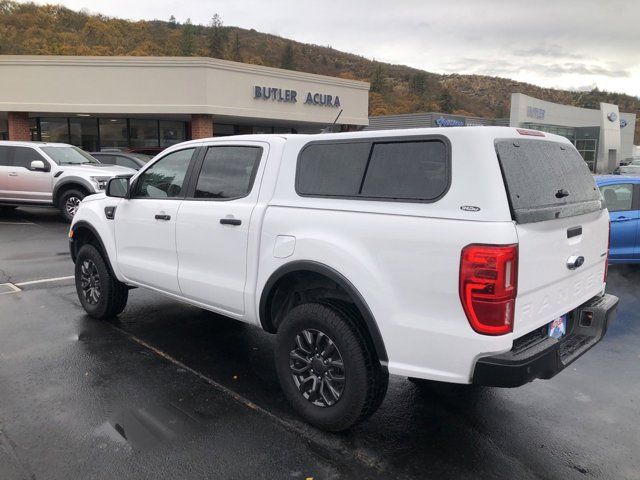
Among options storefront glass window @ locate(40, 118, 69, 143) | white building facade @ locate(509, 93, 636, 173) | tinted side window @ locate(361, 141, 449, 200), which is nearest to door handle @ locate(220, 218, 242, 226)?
tinted side window @ locate(361, 141, 449, 200)

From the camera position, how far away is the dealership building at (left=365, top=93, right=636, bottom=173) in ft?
135

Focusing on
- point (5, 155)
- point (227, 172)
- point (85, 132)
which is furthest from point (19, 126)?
point (227, 172)

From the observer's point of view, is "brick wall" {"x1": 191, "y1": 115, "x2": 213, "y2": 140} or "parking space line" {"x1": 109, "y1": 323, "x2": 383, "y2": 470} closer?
"parking space line" {"x1": 109, "y1": 323, "x2": 383, "y2": 470}

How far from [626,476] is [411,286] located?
167cm

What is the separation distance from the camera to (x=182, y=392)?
3902 millimetres

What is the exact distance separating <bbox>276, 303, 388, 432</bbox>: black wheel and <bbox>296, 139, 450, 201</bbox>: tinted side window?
780 mm

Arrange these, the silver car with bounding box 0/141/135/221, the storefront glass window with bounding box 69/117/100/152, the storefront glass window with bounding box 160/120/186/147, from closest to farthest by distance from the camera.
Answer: the silver car with bounding box 0/141/135/221 → the storefront glass window with bounding box 69/117/100/152 → the storefront glass window with bounding box 160/120/186/147

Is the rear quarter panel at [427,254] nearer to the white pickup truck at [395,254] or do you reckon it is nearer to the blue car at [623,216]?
the white pickup truck at [395,254]

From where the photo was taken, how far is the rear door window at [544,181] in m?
2.83

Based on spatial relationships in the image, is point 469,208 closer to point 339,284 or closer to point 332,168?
point 339,284

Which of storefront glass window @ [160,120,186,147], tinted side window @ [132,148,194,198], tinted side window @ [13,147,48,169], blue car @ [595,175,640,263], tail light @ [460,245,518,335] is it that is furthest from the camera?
storefront glass window @ [160,120,186,147]

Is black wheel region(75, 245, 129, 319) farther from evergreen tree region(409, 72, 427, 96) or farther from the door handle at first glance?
evergreen tree region(409, 72, 427, 96)

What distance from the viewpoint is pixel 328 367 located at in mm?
3316

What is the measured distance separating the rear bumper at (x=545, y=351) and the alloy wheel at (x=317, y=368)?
91cm
